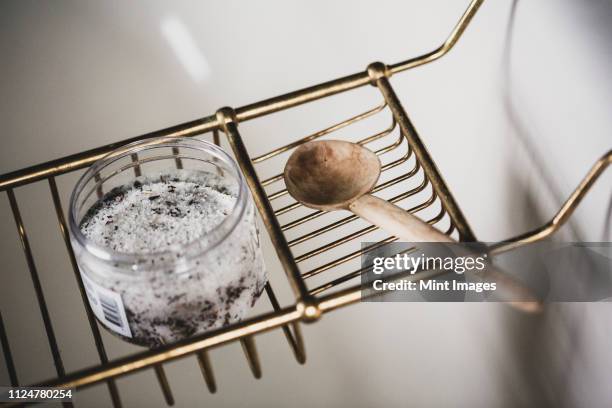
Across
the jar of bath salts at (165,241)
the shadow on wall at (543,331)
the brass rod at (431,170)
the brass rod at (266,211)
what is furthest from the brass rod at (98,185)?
the shadow on wall at (543,331)

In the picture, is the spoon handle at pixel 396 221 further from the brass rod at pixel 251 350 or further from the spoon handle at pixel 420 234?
the brass rod at pixel 251 350

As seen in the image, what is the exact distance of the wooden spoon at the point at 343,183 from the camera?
41 centimetres

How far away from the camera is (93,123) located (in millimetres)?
735

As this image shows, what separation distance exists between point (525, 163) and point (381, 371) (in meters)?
0.30

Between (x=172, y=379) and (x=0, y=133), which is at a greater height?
(x=0, y=133)

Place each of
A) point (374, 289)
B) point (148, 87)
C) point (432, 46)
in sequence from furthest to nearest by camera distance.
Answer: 1. point (148, 87)
2. point (432, 46)
3. point (374, 289)

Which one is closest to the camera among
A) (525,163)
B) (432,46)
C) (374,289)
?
(374,289)

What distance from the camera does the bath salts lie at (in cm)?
35

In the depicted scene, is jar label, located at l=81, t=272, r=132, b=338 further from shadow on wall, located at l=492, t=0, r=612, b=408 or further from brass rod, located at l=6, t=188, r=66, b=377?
shadow on wall, located at l=492, t=0, r=612, b=408

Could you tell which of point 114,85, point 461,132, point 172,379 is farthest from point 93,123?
point 461,132

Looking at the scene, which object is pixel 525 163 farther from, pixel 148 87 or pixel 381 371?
pixel 148 87

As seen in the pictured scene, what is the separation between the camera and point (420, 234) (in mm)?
394

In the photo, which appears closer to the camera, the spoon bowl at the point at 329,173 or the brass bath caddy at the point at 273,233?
the brass bath caddy at the point at 273,233

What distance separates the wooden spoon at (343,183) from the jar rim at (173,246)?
7 centimetres
